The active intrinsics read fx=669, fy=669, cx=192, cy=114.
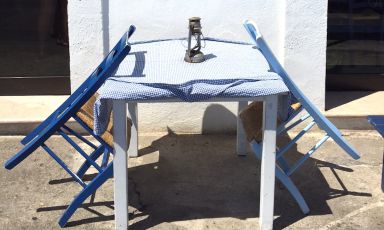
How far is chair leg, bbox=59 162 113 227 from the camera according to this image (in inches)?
162

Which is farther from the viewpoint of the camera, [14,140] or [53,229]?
[14,140]

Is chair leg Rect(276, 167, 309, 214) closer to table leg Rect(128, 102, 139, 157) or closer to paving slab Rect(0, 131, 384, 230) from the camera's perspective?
paving slab Rect(0, 131, 384, 230)

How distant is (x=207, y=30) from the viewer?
18.2ft

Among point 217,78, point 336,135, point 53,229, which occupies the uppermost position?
point 217,78

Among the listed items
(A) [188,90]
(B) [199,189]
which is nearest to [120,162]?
(A) [188,90]

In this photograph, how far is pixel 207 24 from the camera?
555 cm

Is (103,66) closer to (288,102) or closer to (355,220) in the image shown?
(288,102)

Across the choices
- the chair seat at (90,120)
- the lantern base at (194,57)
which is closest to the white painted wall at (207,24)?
the chair seat at (90,120)

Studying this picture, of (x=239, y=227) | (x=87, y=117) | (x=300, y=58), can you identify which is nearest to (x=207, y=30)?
(x=300, y=58)

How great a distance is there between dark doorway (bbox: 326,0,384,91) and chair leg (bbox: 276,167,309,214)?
2287 millimetres

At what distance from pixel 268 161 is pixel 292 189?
1.34 feet

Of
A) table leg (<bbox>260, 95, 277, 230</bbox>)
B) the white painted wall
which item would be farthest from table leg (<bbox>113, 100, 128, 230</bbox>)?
the white painted wall

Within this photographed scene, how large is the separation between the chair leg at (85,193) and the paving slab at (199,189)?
10cm

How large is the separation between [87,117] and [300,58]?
2.04 meters
